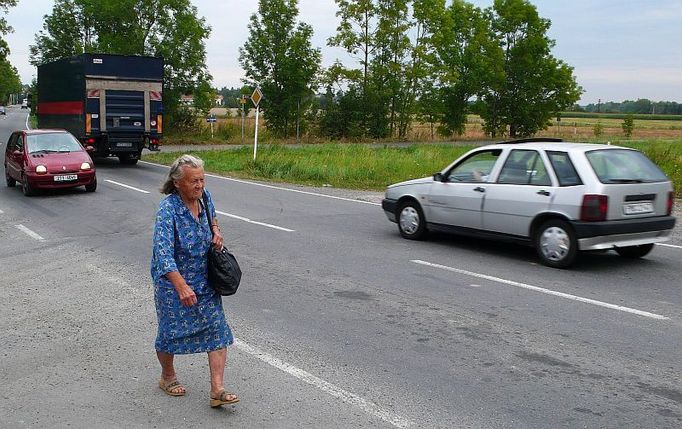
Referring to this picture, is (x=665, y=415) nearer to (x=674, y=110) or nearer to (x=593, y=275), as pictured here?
(x=593, y=275)

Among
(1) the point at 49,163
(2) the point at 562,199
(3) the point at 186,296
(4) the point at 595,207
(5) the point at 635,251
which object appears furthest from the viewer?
(1) the point at 49,163

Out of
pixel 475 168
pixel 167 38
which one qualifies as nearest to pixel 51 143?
pixel 475 168

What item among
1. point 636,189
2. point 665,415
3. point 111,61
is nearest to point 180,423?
point 665,415

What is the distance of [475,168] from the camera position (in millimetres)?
10461

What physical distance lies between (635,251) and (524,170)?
1.97 meters

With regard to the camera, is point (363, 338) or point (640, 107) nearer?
point (363, 338)

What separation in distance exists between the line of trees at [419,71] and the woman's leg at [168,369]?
39.8 metres

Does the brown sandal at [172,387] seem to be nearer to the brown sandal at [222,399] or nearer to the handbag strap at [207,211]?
the brown sandal at [222,399]

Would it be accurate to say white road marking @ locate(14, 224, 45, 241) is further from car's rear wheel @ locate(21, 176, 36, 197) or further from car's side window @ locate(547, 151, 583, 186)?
car's side window @ locate(547, 151, 583, 186)

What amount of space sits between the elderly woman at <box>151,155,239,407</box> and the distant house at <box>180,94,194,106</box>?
128 feet

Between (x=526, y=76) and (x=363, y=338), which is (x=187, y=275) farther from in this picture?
(x=526, y=76)

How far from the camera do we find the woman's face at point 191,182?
437 cm

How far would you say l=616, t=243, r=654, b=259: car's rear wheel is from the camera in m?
9.84

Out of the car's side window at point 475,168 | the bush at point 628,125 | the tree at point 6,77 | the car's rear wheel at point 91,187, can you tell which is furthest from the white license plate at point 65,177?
the tree at point 6,77
